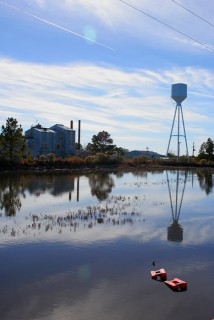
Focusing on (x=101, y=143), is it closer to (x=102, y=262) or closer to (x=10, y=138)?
(x=10, y=138)

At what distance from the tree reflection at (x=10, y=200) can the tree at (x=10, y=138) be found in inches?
978

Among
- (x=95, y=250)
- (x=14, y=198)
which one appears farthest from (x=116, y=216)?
(x=14, y=198)

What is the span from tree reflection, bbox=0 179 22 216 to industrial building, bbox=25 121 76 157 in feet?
154

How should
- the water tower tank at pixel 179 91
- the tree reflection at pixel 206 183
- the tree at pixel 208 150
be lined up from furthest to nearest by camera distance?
the tree at pixel 208 150
the water tower tank at pixel 179 91
the tree reflection at pixel 206 183

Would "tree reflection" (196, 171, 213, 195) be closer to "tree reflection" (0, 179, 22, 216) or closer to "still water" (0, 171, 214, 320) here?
"still water" (0, 171, 214, 320)

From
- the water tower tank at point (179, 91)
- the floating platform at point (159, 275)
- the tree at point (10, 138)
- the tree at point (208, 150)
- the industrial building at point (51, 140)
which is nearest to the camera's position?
the floating platform at point (159, 275)

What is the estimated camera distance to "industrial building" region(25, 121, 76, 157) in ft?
255

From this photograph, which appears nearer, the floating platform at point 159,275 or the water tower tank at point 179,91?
the floating platform at point 159,275

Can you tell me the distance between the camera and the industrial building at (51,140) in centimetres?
7781

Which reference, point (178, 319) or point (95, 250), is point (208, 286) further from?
point (95, 250)

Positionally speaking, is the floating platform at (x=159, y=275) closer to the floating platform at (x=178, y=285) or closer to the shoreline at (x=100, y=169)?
the floating platform at (x=178, y=285)

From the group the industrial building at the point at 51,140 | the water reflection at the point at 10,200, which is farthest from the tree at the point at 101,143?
the water reflection at the point at 10,200

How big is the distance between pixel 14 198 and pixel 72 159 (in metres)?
43.6

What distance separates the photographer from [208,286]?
9.32 meters
